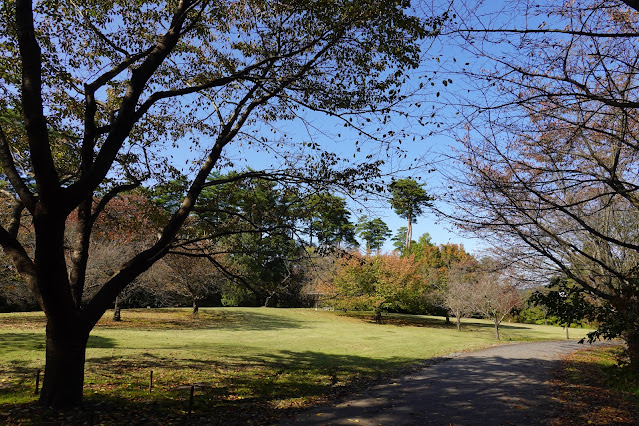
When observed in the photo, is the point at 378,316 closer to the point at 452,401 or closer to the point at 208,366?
the point at 208,366

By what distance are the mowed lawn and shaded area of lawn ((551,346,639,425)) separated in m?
4.57

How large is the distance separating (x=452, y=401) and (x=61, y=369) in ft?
24.6

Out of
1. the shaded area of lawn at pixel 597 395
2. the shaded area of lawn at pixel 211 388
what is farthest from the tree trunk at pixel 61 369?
the shaded area of lawn at pixel 597 395

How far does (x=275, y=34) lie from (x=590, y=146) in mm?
7657

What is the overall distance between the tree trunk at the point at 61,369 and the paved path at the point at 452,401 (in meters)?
3.58

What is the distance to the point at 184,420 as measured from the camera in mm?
6609

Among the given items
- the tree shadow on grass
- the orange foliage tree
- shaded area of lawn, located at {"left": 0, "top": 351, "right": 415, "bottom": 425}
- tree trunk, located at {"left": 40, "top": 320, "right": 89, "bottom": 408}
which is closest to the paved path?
shaded area of lawn, located at {"left": 0, "top": 351, "right": 415, "bottom": 425}

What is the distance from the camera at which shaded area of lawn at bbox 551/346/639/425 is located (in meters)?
5.05

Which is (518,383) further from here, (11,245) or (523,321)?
(523,321)

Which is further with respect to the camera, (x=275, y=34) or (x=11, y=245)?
(x=275, y=34)

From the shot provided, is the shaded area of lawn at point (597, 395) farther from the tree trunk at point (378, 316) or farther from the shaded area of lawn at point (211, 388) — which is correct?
the tree trunk at point (378, 316)

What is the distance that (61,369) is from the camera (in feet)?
20.3

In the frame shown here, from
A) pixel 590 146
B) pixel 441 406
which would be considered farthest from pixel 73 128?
pixel 590 146

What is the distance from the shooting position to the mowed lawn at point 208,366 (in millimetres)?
7293
